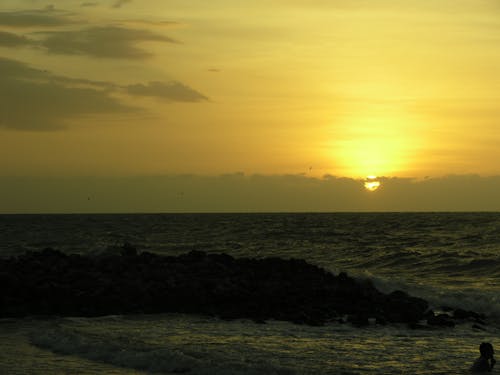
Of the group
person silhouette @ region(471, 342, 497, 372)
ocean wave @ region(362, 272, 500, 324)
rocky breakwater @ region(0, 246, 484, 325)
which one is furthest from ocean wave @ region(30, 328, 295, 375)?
ocean wave @ region(362, 272, 500, 324)

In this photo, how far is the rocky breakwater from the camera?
19.5 meters

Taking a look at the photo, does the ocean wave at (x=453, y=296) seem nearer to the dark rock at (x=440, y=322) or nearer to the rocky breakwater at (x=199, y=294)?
the rocky breakwater at (x=199, y=294)

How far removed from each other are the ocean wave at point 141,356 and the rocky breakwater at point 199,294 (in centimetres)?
394

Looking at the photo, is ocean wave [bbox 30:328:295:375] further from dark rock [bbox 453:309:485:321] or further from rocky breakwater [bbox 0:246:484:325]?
dark rock [bbox 453:309:485:321]

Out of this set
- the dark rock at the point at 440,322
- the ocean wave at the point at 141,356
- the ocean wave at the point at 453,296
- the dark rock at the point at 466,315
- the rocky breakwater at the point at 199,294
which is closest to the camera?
the ocean wave at the point at 141,356

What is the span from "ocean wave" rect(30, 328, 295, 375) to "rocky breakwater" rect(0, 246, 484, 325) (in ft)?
12.9

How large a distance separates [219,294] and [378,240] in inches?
1501

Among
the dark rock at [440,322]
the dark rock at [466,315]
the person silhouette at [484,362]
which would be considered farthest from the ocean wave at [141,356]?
the dark rock at [466,315]

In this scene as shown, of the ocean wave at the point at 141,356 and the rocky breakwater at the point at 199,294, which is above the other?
the rocky breakwater at the point at 199,294

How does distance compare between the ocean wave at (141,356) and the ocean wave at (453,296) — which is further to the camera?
the ocean wave at (453,296)

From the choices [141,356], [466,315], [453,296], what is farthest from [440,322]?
[141,356]

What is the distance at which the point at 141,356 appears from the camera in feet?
45.6

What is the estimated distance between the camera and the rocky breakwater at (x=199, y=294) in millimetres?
19484

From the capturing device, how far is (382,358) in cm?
1440
